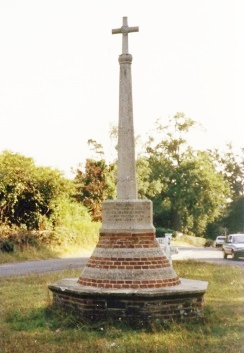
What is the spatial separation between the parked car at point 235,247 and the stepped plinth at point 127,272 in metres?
17.6

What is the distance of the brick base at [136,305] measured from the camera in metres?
8.09

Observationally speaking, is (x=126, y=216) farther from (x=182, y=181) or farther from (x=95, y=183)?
(x=182, y=181)

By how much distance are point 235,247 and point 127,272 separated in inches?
744

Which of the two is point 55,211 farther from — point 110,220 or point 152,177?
point 152,177

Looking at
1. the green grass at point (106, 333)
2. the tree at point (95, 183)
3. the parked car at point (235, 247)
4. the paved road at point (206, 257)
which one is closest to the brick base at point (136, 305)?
the green grass at point (106, 333)

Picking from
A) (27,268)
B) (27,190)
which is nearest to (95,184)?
(27,190)

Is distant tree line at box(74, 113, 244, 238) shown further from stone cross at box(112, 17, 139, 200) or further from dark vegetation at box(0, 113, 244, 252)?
stone cross at box(112, 17, 139, 200)

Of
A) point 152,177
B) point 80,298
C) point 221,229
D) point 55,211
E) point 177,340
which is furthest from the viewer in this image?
point 221,229

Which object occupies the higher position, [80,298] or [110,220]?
[110,220]

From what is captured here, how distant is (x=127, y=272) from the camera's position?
859cm

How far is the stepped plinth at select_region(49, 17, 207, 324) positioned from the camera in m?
8.15

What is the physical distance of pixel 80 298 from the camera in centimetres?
838

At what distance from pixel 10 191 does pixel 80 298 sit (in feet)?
54.1

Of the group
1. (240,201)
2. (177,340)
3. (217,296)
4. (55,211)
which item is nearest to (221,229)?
(240,201)
